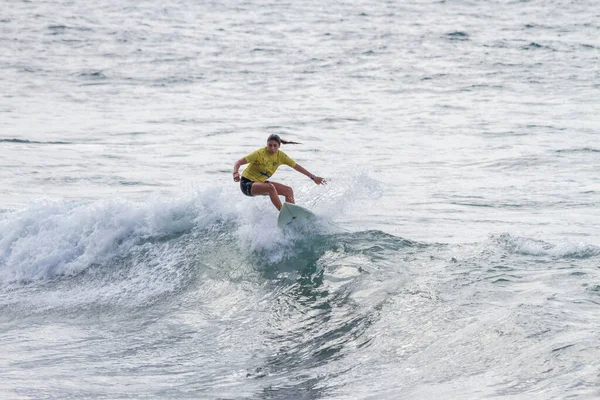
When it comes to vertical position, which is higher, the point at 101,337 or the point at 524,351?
the point at 524,351

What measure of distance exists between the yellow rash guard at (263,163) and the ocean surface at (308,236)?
3.87 feet

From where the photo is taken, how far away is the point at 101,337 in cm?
1134

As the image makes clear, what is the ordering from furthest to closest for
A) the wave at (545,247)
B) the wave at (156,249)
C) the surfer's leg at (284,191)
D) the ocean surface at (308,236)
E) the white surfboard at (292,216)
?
the white surfboard at (292,216) → the surfer's leg at (284,191) → the wave at (156,249) → the wave at (545,247) → the ocean surface at (308,236)

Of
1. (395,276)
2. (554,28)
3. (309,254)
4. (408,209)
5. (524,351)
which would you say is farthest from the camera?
(554,28)

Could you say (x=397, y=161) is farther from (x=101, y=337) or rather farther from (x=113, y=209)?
(x=101, y=337)

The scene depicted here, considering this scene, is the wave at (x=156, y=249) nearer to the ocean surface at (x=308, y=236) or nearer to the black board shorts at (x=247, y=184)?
the ocean surface at (x=308, y=236)

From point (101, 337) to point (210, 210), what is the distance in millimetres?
4382

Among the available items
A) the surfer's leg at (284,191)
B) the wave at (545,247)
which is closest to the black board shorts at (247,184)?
the surfer's leg at (284,191)

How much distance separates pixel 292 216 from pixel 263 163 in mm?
1157

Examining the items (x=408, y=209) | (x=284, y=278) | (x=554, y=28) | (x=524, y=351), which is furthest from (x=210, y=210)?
(x=554, y=28)

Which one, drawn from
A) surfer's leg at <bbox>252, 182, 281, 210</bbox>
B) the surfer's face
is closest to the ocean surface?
surfer's leg at <bbox>252, 182, 281, 210</bbox>

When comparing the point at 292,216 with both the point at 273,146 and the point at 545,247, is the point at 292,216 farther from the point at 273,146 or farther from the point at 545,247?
the point at 545,247

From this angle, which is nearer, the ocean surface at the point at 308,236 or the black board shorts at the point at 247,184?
the ocean surface at the point at 308,236

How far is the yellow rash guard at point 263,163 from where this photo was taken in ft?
42.8
